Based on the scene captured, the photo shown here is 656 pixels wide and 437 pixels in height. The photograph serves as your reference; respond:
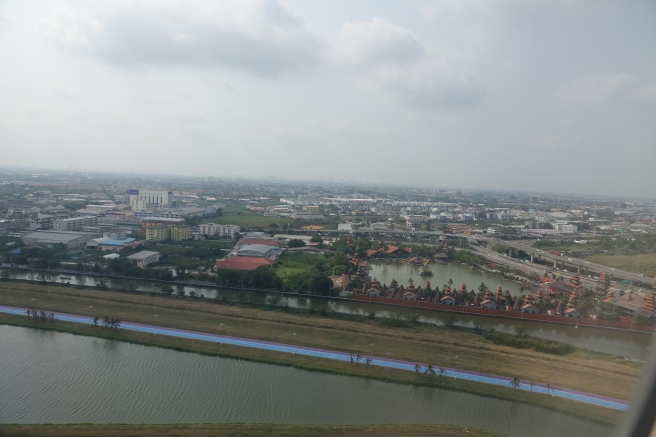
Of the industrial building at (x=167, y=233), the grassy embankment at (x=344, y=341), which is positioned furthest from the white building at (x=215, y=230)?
the grassy embankment at (x=344, y=341)

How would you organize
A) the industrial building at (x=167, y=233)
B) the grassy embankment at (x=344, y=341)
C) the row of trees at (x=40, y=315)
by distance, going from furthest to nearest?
the industrial building at (x=167, y=233) → the row of trees at (x=40, y=315) → the grassy embankment at (x=344, y=341)

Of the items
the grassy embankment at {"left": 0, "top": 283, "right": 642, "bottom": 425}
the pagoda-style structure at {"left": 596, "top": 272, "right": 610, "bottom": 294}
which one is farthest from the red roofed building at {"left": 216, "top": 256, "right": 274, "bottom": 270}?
the pagoda-style structure at {"left": 596, "top": 272, "right": 610, "bottom": 294}

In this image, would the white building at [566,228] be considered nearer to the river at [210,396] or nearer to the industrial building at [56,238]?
the river at [210,396]

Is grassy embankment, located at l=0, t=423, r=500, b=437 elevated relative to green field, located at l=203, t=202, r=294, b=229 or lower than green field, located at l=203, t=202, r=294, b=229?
lower

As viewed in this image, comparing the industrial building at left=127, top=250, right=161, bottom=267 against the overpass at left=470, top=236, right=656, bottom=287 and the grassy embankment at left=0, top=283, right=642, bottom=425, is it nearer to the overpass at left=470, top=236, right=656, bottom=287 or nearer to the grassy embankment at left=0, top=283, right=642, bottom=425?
the grassy embankment at left=0, top=283, right=642, bottom=425

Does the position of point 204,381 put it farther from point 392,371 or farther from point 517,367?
point 517,367
